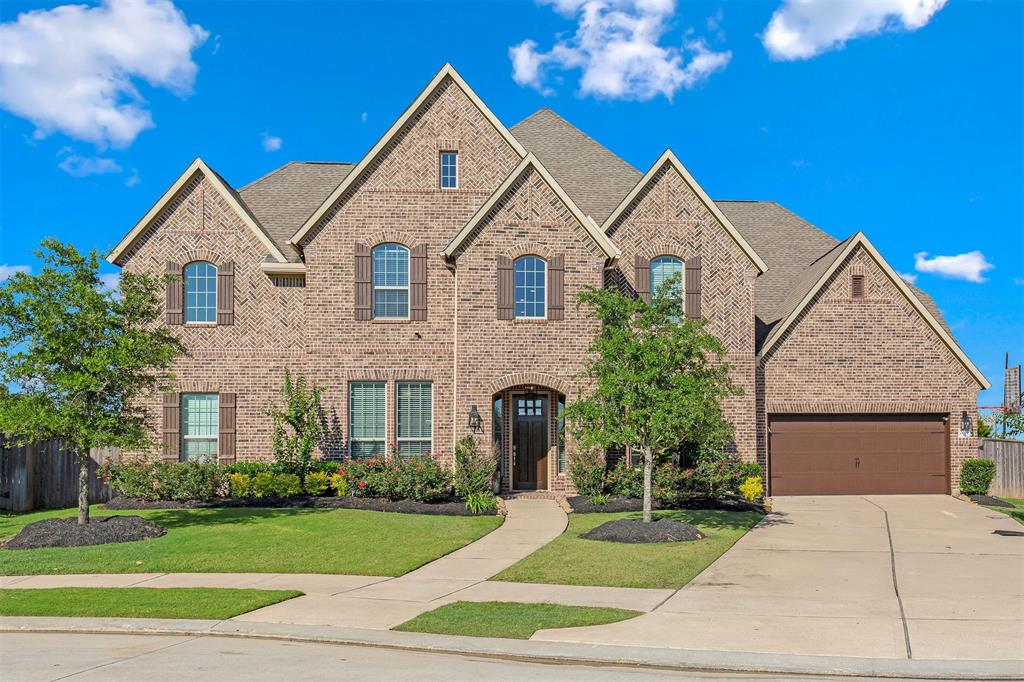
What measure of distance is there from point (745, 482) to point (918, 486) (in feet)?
18.5

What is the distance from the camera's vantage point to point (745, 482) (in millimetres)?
20969

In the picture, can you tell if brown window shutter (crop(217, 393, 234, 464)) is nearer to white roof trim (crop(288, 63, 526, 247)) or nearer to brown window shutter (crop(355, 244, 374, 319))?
brown window shutter (crop(355, 244, 374, 319))

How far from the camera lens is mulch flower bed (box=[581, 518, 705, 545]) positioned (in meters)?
15.3

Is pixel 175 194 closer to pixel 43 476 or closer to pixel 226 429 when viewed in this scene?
pixel 226 429

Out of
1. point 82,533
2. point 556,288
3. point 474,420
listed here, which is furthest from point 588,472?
point 82,533

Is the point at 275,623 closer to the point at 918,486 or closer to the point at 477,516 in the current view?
the point at 477,516

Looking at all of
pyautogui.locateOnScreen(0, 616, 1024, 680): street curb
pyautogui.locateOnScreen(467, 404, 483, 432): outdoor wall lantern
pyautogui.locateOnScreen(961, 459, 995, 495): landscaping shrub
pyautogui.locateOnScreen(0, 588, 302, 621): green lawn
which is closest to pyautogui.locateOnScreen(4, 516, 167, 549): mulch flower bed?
pyautogui.locateOnScreen(0, 588, 302, 621): green lawn

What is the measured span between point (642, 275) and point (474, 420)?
5853 mm

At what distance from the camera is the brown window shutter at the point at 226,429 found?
2167cm

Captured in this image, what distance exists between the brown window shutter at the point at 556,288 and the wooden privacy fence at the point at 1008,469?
14.0 meters

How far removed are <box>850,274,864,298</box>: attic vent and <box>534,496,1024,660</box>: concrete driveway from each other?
22.6ft

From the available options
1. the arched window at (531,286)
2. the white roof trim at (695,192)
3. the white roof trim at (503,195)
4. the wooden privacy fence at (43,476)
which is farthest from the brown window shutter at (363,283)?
the wooden privacy fence at (43,476)

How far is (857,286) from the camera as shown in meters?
23.0

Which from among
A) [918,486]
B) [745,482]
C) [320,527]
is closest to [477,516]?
[320,527]
